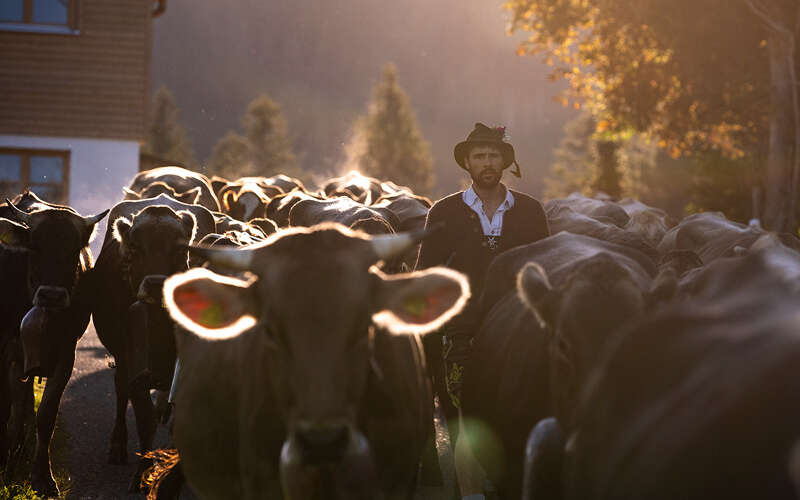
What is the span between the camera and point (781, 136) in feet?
57.3

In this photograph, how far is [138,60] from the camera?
22.6 metres

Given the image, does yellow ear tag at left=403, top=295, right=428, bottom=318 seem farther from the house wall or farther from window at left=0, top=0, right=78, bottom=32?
window at left=0, top=0, right=78, bottom=32

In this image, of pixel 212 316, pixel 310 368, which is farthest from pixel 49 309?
pixel 310 368

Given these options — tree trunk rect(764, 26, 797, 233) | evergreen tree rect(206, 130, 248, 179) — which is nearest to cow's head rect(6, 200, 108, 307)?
tree trunk rect(764, 26, 797, 233)

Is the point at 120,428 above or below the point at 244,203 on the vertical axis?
below

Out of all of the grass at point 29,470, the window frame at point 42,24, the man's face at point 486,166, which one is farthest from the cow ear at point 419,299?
the window frame at point 42,24

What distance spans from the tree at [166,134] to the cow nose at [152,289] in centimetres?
7864

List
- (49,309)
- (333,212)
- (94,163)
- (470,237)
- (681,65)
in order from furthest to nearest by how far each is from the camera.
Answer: (94,163)
(681,65)
(333,212)
(49,309)
(470,237)

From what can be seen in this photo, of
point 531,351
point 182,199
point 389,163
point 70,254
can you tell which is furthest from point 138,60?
point 389,163

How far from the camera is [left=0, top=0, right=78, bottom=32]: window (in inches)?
860

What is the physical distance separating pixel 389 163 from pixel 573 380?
83004 millimetres

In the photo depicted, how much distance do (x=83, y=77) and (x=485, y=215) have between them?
1770cm

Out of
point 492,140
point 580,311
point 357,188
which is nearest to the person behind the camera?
point 580,311

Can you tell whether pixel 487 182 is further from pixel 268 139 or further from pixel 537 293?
pixel 268 139
